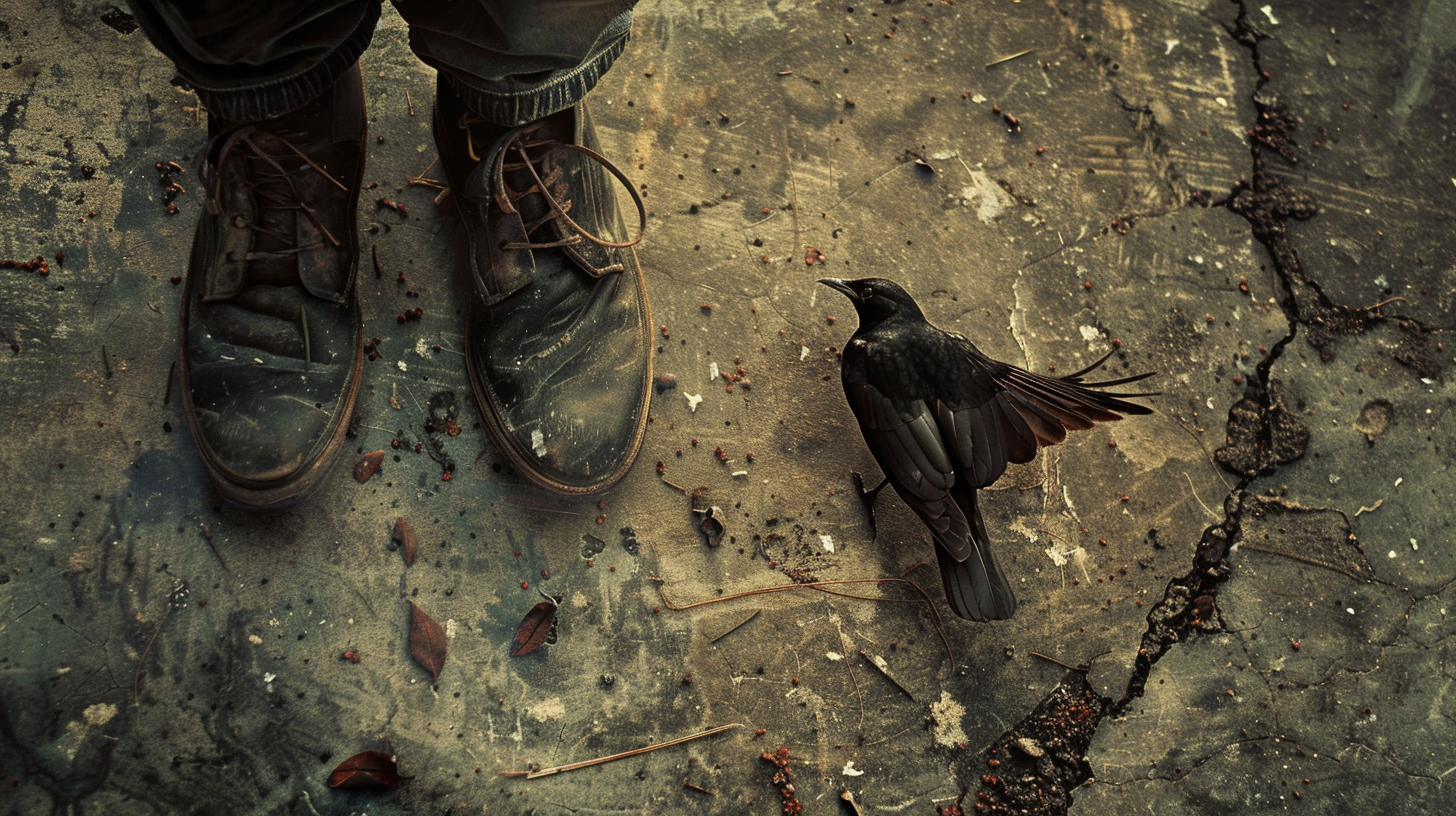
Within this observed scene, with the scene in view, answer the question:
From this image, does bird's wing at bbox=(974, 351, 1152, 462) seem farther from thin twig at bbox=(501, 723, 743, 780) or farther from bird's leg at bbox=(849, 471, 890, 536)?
thin twig at bbox=(501, 723, 743, 780)

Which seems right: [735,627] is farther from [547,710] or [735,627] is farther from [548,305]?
[548,305]

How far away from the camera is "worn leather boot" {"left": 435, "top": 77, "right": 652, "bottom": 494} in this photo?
2.47 m

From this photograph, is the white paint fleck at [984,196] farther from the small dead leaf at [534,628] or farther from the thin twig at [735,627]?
the small dead leaf at [534,628]

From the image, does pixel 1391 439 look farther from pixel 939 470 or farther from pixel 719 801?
pixel 719 801

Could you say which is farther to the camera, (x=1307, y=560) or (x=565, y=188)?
(x=1307, y=560)

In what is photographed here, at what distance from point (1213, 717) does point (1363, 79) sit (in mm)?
2610

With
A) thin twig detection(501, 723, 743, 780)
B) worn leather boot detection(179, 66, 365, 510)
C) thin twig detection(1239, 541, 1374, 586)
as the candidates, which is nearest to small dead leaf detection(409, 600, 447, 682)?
thin twig detection(501, 723, 743, 780)

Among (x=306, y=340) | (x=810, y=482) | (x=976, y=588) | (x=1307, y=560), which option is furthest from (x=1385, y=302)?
(x=306, y=340)

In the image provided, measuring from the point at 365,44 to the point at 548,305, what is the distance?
29.3 inches

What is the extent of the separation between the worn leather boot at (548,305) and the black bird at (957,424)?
0.67 meters

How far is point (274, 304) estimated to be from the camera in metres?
2.44

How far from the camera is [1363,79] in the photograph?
3.77 meters

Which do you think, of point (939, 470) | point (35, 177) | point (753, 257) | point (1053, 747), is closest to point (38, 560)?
point (35, 177)

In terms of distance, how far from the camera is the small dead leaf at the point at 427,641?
2.50m
